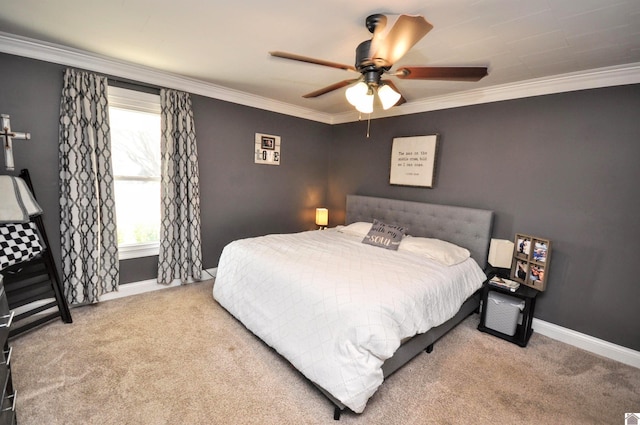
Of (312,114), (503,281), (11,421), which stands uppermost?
(312,114)

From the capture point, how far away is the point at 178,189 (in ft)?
10.7

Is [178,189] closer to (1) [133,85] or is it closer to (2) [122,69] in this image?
(1) [133,85]

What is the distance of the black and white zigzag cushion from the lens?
2150 mm

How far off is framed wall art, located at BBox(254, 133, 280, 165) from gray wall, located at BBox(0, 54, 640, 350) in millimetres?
102

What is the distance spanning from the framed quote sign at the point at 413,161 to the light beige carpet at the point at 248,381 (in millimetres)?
1882

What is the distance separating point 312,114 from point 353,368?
147 inches

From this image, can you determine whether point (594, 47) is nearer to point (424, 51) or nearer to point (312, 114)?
point (424, 51)

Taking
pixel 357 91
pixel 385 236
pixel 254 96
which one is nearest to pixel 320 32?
pixel 357 91

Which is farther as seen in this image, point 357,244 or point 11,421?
point 357,244

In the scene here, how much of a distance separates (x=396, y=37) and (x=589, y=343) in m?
3.09

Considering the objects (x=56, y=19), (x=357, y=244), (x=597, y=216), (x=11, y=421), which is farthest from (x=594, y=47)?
(x=11, y=421)

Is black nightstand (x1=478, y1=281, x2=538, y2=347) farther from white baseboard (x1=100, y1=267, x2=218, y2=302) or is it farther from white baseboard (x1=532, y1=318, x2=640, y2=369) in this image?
white baseboard (x1=100, y1=267, x2=218, y2=302)

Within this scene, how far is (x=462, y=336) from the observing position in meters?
2.65

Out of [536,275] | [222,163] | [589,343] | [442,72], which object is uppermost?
[442,72]
